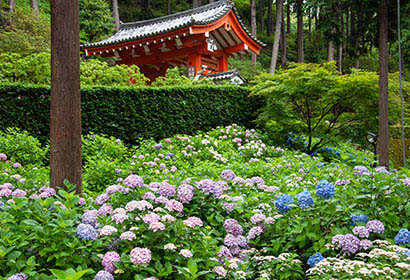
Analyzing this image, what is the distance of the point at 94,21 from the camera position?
21.1 meters

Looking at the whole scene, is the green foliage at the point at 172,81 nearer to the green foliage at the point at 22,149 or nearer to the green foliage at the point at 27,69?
the green foliage at the point at 27,69

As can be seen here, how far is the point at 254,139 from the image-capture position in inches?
349

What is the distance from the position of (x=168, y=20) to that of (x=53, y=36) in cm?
1469

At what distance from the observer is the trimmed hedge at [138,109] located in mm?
6746

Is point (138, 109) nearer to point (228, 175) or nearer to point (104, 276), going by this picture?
point (228, 175)

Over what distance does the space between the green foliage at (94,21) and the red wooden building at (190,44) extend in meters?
6.39

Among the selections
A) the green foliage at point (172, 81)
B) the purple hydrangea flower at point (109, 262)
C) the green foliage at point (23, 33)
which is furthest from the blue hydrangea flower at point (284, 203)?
the green foliage at point (23, 33)

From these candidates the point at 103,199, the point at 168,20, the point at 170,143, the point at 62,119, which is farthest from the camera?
the point at 168,20

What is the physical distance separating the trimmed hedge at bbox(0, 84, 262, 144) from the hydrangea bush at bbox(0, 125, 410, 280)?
386cm

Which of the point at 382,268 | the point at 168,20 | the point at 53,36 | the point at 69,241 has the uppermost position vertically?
the point at 168,20

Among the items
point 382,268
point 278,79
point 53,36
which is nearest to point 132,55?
point 278,79

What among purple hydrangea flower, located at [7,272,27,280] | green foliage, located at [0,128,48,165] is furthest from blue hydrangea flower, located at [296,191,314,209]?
green foliage, located at [0,128,48,165]

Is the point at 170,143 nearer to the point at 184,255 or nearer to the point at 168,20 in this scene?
the point at 184,255

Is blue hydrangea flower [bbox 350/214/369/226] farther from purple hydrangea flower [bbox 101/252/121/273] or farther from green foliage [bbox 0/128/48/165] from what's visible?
green foliage [bbox 0/128/48/165]
